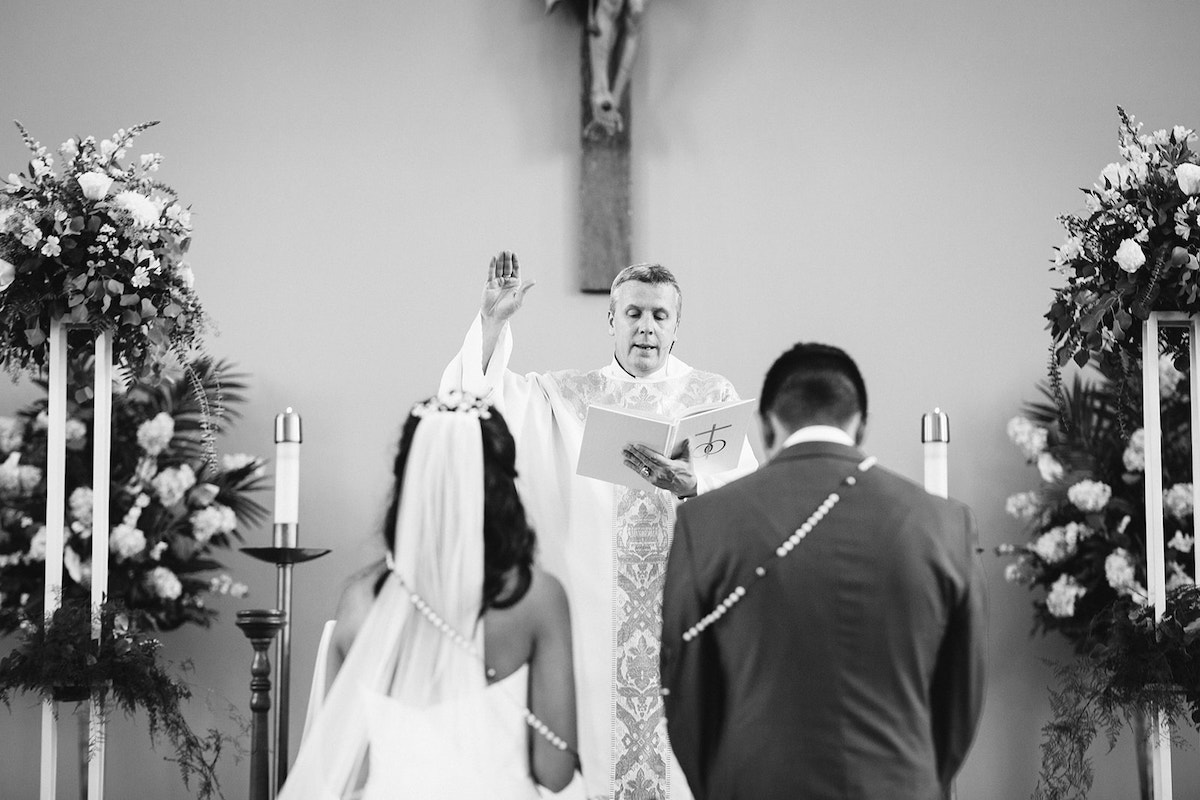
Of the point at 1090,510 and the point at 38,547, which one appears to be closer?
the point at 38,547

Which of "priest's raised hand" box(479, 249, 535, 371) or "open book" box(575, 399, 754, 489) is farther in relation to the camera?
"priest's raised hand" box(479, 249, 535, 371)

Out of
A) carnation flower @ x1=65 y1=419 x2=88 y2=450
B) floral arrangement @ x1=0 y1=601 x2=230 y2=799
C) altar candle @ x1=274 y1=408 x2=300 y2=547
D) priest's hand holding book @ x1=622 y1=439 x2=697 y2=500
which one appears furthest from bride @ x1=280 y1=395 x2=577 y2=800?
carnation flower @ x1=65 y1=419 x2=88 y2=450

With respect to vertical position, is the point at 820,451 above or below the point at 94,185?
below

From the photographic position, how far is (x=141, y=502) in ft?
17.9

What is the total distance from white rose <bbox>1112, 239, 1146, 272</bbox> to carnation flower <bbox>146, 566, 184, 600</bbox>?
3721 mm

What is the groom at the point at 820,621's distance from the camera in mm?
2732

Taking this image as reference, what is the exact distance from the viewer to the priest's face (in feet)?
16.0

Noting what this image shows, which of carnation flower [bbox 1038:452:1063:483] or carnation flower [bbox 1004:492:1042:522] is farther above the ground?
carnation flower [bbox 1038:452:1063:483]

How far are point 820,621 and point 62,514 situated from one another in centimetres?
302

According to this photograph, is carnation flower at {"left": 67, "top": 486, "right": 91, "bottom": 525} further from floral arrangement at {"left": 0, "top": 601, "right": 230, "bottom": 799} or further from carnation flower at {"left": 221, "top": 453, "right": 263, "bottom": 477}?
floral arrangement at {"left": 0, "top": 601, "right": 230, "bottom": 799}

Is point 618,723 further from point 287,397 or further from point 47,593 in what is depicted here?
point 287,397

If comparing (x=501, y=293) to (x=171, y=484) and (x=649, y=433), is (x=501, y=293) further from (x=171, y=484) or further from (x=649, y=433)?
(x=171, y=484)

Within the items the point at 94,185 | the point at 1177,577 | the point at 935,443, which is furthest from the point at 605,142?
the point at 1177,577

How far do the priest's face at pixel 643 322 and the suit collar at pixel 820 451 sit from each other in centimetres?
203
